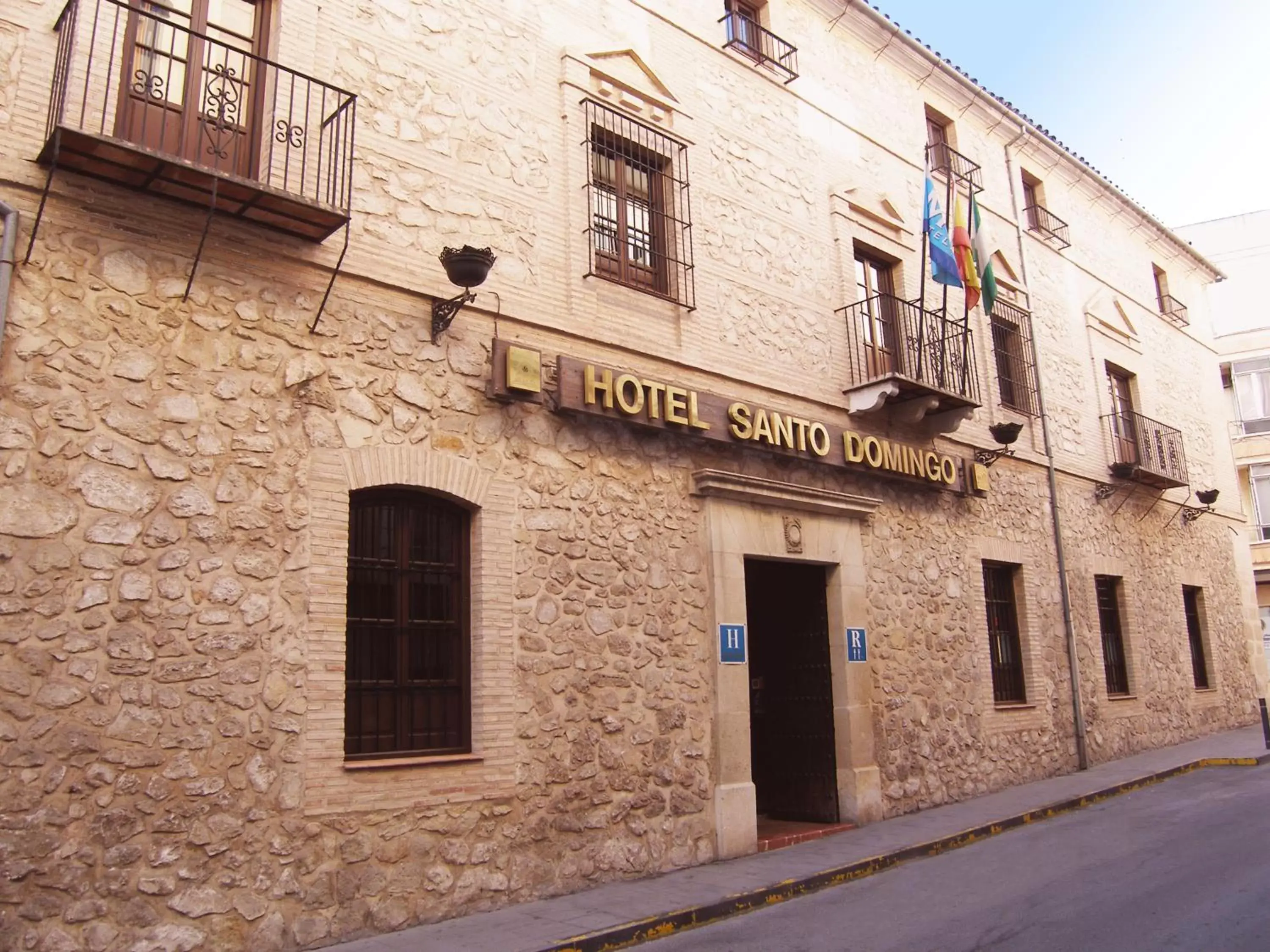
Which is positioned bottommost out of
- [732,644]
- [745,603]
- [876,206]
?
[732,644]

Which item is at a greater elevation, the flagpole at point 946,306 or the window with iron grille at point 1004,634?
the flagpole at point 946,306

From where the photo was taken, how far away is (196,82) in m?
6.75

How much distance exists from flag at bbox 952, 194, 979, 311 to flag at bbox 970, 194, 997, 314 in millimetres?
347

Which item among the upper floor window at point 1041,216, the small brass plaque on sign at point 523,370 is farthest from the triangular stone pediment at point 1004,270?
the small brass plaque on sign at point 523,370

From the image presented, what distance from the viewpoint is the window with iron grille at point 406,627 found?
6.87m

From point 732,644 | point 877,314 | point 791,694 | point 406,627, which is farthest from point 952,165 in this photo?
point 406,627

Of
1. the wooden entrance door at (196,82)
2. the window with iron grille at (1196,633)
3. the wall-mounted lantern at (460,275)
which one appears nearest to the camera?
the wooden entrance door at (196,82)

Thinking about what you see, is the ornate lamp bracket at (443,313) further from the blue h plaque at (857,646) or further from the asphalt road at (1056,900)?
the blue h plaque at (857,646)

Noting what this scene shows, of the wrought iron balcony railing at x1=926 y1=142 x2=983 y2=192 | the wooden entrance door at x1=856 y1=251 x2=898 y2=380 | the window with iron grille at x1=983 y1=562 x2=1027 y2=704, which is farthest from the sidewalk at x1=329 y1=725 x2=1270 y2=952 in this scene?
the wrought iron balcony railing at x1=926 y1=142 x2=983 y2=192

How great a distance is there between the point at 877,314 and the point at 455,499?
6.53 m

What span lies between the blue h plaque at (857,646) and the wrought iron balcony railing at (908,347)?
8.48 ft

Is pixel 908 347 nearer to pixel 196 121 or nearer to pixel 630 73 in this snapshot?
pixel 630 73

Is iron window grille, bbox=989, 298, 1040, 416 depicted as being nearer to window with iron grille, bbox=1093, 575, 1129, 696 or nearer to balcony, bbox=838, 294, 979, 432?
balcony, bbox=838, 294, 979, 432

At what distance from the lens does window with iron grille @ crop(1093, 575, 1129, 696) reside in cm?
1478
